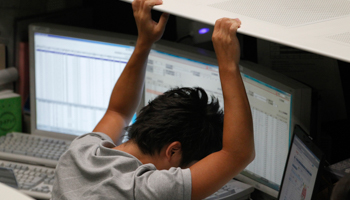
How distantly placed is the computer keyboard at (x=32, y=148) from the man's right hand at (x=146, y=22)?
67 centimetres

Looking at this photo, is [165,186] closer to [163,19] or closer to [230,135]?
[230,135]

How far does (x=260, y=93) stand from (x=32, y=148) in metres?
0.89

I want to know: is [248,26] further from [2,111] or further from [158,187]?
[2,111]

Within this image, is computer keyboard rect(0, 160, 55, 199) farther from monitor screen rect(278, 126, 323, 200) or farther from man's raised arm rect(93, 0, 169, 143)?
monitor screen rect(278, 126, 323, 200)

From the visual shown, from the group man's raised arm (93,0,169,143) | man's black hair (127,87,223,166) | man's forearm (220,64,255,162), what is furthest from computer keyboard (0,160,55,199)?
man's forearm (220,64,255,162)

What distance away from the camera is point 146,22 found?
1116 mm

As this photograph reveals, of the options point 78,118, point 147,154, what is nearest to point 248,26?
point 147,154

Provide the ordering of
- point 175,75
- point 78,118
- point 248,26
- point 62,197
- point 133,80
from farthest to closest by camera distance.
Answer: point 78,118, point 175,75, point 133,80, point 62,197, point 248,26

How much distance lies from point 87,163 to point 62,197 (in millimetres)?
90

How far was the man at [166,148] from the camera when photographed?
0.92 meters

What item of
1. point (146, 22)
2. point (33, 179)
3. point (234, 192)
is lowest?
point (33, 179)

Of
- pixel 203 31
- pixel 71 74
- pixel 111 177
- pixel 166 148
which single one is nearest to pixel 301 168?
pixel 166 148

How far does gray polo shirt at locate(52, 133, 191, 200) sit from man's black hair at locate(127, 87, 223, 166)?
0.08 metres

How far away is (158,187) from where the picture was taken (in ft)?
3.00
